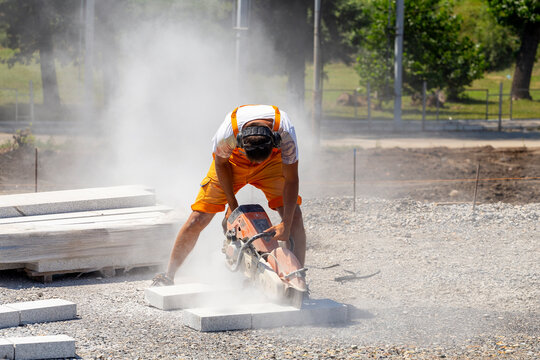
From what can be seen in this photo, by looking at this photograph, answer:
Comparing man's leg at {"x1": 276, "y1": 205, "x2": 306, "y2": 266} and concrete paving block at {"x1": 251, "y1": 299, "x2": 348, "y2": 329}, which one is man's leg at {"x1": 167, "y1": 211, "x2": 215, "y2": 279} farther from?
concrete paving block at {"x1": 251, "y1": 299, "x2": 348, "y2": 329}

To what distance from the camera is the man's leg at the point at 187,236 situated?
5.86 m

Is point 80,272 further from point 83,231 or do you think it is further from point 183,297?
point 183,297

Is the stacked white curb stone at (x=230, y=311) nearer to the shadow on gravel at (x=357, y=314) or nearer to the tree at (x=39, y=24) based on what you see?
the shadow on gravel at (x=357, y=314)

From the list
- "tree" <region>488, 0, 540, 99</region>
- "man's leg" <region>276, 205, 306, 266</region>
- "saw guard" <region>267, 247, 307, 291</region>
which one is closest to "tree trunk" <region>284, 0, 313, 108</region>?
"tree" <region>488, 0, 540, 99</region>

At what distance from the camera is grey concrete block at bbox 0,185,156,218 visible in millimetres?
6863

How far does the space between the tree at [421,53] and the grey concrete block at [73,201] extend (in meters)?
23.5

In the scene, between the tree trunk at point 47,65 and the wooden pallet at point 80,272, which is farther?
the tree trunk at point 47,65

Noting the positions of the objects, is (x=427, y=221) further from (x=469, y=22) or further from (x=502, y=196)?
(x=469, y=22)

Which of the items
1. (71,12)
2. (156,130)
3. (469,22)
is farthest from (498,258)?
(469,22)

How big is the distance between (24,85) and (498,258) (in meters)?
29.3

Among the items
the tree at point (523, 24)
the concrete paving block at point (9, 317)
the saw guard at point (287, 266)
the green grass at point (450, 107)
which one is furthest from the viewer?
the tree at point (523, 24)

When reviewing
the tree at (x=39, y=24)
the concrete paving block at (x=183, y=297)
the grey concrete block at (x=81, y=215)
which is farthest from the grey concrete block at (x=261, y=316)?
the tree at (x=39, y=24)

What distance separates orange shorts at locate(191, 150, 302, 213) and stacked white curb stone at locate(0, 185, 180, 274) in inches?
38.1

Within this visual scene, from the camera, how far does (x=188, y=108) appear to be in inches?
623
